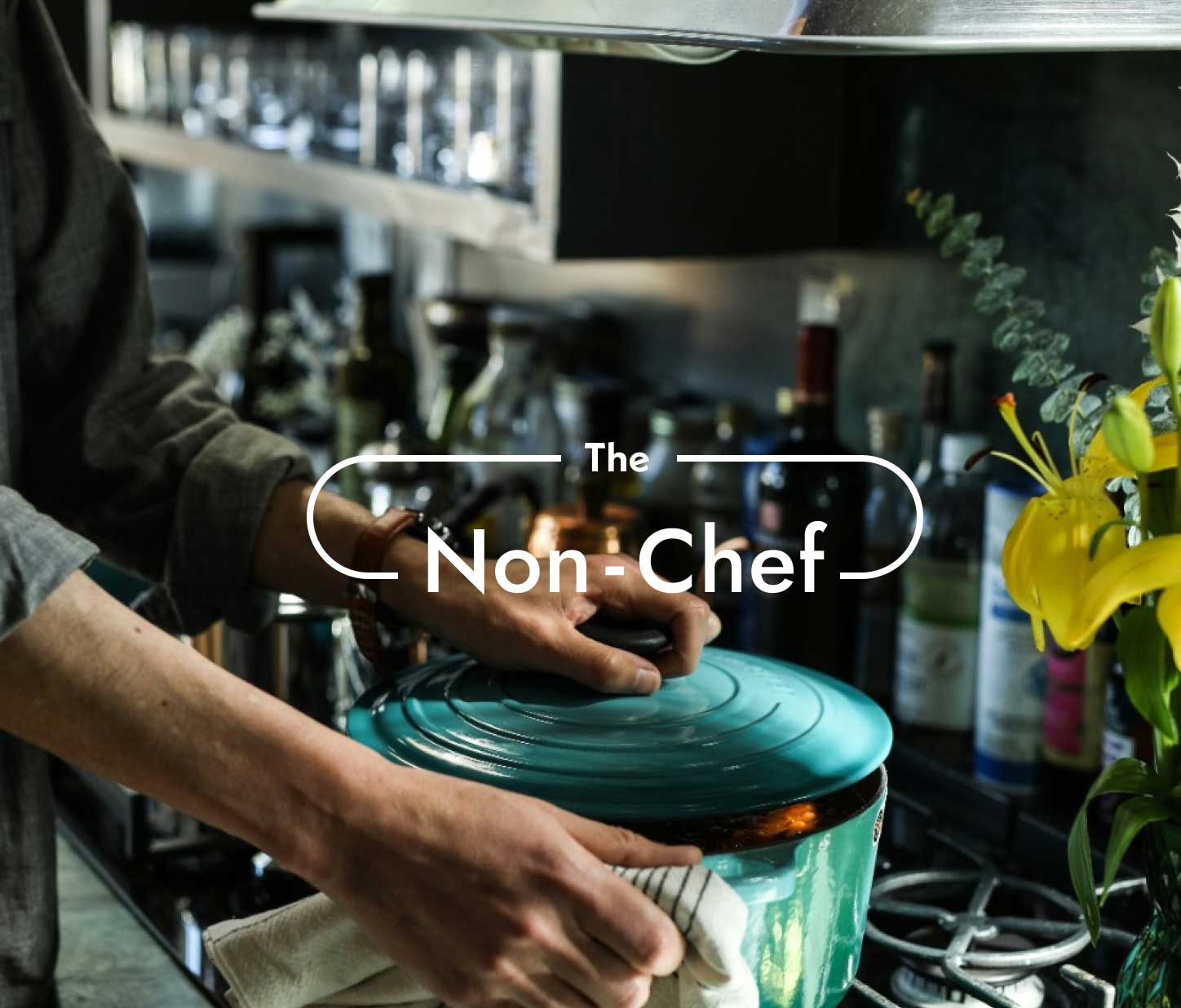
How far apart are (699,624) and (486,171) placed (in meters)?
0.80

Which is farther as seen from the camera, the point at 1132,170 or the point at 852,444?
the point at 852,444

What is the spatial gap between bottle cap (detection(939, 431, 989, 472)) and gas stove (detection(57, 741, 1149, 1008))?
0.75ft

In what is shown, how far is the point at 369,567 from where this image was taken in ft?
3.20

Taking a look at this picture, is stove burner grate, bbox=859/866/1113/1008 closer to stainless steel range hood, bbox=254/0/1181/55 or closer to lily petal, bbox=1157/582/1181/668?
lily petal, bbox=1157/582/1181/668

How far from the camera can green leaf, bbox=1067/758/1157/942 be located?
74cm

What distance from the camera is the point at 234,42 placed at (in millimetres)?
2102

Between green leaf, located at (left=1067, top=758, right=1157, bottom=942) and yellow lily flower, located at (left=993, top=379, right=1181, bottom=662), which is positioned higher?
yellow lily flower, located at (left=993, top=379, right=1181, bottom=662)

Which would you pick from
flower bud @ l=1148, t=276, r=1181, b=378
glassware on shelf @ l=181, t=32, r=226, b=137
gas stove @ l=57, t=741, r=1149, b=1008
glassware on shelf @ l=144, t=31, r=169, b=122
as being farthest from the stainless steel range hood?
glassware on shelf @ l=144, t=31, r=169, b=122

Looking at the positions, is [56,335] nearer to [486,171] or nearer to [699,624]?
[699,624]

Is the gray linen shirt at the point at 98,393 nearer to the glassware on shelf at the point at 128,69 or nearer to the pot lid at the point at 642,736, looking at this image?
the pot lid at the point at 642,736

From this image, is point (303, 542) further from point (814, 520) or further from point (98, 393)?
point (814, 520)

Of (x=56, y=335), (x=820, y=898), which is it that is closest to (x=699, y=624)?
(x=820, y=898)

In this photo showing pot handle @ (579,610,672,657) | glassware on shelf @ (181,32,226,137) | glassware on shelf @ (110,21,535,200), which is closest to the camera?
pot handle @ (579,610,672,657)

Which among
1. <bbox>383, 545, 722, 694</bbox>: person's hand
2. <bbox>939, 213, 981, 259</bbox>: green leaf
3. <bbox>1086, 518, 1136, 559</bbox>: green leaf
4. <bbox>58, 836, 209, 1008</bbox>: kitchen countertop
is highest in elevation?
<bbox>939, 213, 981, 259</bbox>: green leaf
